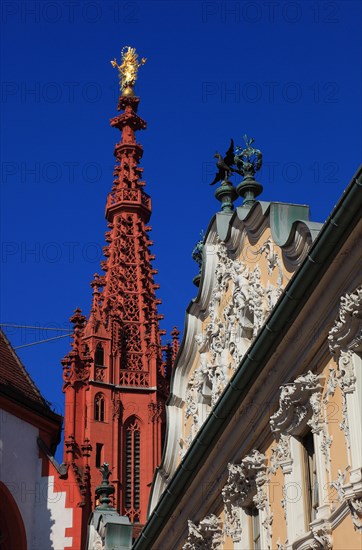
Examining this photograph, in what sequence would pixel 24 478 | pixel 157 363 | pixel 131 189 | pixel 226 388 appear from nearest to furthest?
pixel 226 388 → pixel 24 478 → pixel 157 363 → pixel 131 189

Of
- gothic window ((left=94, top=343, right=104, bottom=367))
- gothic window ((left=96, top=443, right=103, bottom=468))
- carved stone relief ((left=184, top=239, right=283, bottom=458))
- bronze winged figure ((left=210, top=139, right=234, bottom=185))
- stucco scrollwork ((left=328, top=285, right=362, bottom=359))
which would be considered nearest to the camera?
stucco scrollwork ((left=328, top=285, right=362, bottom=359))

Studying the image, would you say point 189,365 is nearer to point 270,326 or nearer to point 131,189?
point 270,326

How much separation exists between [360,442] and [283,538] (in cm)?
248

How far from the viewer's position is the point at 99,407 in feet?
156

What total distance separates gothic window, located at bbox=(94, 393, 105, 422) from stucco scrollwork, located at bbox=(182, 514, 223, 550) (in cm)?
2937

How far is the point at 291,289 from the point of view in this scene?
45.1 ft

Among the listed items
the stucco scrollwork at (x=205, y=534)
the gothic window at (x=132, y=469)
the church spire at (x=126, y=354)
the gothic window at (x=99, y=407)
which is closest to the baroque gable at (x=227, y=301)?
the stucco scrollwork at (x=205, y=534)

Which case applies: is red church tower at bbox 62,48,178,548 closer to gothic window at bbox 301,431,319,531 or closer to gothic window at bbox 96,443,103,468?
gothic window at bbox 96,443,103,468

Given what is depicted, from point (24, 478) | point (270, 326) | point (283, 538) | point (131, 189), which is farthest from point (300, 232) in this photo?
point (131, 189)

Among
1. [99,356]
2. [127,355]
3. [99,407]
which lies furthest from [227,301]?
[127,355]

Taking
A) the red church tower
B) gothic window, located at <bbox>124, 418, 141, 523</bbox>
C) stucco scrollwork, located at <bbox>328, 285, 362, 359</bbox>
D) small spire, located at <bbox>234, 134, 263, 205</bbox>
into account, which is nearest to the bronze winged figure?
small spire, located at <bbox>234, 134, 263, 205</bbox>

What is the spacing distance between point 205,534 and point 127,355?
1278 inches

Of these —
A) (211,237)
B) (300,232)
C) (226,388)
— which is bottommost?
(226,388)

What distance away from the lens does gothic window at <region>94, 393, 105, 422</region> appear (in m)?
47.2
